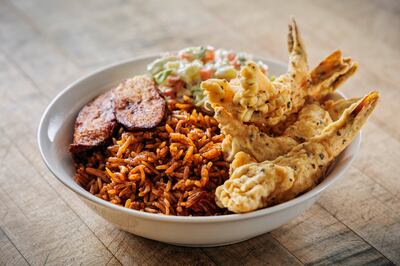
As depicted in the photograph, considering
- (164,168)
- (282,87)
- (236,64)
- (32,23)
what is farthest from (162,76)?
(32,23)

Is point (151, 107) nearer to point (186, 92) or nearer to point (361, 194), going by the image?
point (186, 92)

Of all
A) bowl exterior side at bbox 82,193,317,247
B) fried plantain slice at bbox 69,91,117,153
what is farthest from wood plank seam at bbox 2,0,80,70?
bowl exterior side at bbox 82,193,317,247

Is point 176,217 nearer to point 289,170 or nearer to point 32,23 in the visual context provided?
point 289,170

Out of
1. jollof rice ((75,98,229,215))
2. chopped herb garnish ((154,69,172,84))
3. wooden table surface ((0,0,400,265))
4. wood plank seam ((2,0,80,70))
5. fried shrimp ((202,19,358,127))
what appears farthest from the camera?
wood plank seam ((2,0,80,70))

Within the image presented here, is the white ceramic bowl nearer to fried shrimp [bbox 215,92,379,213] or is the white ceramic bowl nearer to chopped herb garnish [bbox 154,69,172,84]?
fried shrimp [bbox 215,92,379,213]

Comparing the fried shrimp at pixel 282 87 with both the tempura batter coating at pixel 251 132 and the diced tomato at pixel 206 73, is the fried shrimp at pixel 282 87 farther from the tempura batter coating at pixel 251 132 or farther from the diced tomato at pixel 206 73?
the diced tomato at pixel 206 73

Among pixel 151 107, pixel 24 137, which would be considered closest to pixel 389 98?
pixel 151 107
